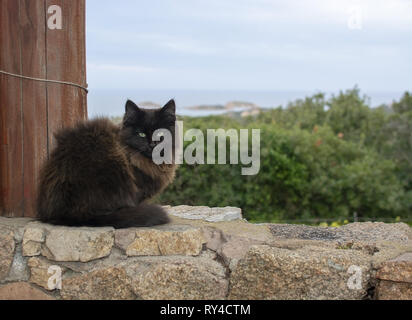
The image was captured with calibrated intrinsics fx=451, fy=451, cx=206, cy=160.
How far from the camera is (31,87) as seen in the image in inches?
105

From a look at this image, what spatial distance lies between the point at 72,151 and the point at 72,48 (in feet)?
2.15

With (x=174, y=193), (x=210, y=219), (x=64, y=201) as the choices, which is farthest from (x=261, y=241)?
(x=174, y=193)

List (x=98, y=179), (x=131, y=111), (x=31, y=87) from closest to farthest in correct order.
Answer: (x=98, y=179), (x=31, y=87), (x=131, y=111)

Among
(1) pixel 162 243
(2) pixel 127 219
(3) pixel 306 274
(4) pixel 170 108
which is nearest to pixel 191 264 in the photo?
(1) pixel 162 243

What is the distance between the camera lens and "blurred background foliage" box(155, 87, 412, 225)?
20.8 ft

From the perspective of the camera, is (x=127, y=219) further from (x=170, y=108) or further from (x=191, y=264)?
(x=170, y=108)

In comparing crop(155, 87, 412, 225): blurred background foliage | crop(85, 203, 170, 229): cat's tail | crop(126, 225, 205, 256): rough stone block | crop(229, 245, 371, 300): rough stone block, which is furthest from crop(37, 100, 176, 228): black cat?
crop(155, 87, 412, 225): blurred background foliage

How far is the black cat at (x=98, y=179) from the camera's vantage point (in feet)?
8.13

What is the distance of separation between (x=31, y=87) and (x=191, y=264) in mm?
1395

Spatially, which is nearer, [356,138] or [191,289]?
[191,289]

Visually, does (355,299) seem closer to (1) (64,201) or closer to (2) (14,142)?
(1) (64,201)

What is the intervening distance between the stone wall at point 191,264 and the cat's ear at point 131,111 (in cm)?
69

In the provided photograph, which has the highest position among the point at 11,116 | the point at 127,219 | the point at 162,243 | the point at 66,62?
the point at 66,62

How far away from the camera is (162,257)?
2.48 m
